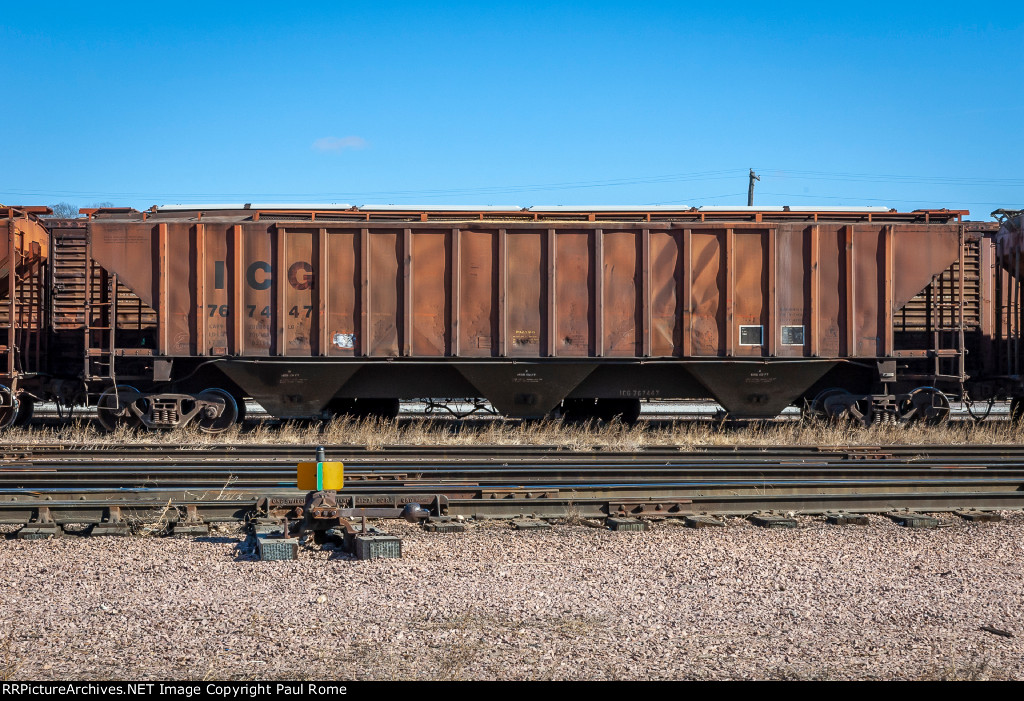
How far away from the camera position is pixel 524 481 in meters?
9.27

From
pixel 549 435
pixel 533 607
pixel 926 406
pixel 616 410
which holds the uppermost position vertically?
pixel 926 406

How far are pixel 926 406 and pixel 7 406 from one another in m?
14.3

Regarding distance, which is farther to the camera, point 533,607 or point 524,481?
point 524,481

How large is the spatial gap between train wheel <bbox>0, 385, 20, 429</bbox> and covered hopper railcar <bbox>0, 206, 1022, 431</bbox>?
0.03 meters

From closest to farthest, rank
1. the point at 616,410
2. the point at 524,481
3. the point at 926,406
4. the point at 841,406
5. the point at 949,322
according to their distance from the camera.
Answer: the point at 524,481 < the point at 841,406 < the point at 926,406 < the point at 949,322 < the point at 616,410

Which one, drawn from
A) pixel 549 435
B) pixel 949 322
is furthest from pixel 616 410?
pixel 949 322

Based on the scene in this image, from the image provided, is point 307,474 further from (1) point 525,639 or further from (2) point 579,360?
(2) point 579,360

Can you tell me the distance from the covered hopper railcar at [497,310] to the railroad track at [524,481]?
219 centimetres

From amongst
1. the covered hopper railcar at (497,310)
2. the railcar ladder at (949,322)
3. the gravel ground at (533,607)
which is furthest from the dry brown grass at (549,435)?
the gravel ground at (533,607)

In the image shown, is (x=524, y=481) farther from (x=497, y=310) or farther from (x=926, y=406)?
(x=926, y=406)

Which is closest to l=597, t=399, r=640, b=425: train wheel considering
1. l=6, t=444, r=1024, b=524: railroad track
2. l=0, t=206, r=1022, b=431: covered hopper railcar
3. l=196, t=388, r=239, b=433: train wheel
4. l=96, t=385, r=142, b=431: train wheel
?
l=0, t=206, r=1022, b=431: covered hopper railcar

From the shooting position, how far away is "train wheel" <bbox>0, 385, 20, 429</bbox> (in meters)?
14.4

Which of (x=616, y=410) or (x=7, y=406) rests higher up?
(x=7, y=406)

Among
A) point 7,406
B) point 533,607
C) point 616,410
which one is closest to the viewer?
point 533,607
